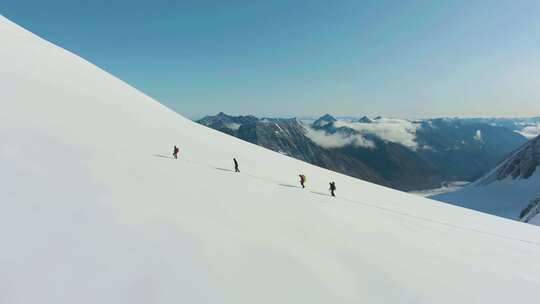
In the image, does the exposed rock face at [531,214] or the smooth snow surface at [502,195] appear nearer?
the exposed rock face at [531,214]

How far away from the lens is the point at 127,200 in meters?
12.2

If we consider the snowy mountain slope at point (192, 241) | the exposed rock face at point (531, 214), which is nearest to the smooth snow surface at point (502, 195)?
the exposed rock face at point (531, 214)

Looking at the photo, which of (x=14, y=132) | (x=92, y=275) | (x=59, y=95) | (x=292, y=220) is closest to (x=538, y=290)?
(x=292, y=220)

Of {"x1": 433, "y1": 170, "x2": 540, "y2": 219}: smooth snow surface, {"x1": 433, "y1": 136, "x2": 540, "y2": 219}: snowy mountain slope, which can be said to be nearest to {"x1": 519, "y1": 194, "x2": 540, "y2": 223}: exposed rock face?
{"x1": 433, "y1": 170, "x2": 540, "y2": 219}: smooth snow surface

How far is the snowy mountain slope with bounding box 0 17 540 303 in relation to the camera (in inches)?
317

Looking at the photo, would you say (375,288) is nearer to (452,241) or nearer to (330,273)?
(330,273)

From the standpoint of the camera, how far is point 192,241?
33.3 ft

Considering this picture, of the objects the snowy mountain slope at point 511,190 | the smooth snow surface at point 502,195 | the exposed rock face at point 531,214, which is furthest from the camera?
the snowy mountain slope at point 511,190

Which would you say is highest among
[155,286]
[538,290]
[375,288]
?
[155,286]

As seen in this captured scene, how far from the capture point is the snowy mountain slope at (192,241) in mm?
8062

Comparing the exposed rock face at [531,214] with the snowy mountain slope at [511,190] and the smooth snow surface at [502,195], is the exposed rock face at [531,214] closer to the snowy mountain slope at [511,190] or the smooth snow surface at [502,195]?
the smooth snow surface at [502,195]

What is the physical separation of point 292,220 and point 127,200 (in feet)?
21.7

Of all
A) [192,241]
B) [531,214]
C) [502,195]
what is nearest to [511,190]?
[502,195]

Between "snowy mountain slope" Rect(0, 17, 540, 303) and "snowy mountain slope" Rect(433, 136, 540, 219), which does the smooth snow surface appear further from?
"snowy mountain slope" Rect(0, 17, 540, 303)
